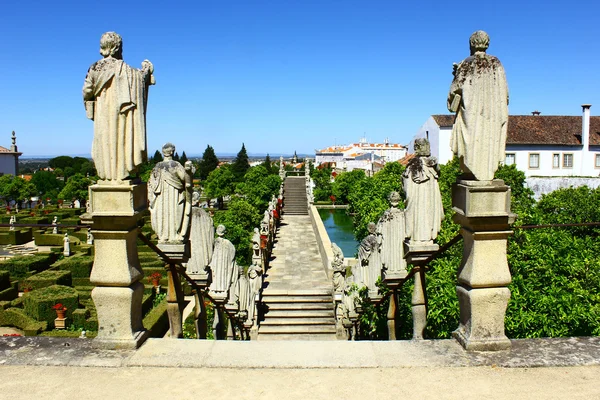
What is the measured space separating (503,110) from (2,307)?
1948 cm

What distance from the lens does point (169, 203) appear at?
570 cm

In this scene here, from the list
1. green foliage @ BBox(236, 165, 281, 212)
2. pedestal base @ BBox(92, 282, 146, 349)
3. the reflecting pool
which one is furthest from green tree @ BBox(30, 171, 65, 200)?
pedestal base @ BBox(92, 282, 146, 349)

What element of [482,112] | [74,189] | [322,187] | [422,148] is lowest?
[322,187]

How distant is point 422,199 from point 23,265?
23679 mm

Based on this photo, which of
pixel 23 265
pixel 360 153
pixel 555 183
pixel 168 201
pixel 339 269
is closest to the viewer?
pixel 168 201

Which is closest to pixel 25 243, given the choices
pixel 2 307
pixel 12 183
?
pixel 2 307

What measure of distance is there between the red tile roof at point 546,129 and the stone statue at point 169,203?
38.0m

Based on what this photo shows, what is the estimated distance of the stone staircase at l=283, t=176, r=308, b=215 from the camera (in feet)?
136

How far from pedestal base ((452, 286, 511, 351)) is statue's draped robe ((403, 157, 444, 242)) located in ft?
3.23

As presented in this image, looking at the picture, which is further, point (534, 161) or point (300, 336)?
point (534, 161)

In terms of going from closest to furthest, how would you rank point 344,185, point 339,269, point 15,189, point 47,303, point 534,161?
1. point 339,269
2. point 47,303
3. point 534,161
4. point 344,185
5. point 15,189

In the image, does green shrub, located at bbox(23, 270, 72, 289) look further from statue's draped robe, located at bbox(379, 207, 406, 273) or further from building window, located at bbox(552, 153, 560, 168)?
building window, located at bbox(552, 153, 560, 168)

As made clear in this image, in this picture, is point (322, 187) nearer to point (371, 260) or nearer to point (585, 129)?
point (585, 129)

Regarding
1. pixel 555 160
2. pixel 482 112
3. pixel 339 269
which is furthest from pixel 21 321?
pixel 555 160
